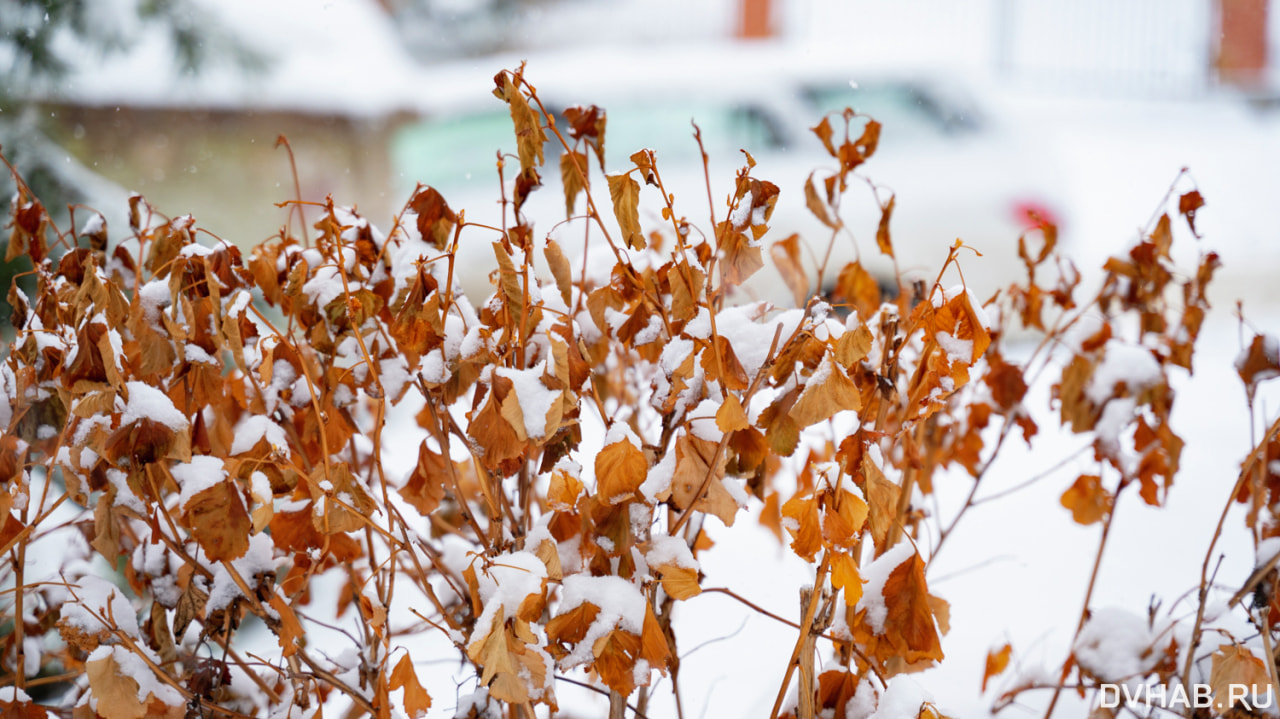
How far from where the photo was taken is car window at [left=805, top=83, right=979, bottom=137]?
7.91 feet

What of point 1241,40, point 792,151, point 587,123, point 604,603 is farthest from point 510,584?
point 1241,40

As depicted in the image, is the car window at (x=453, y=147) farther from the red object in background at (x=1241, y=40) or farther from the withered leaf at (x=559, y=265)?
the red object in background at (x=1241, y=40)

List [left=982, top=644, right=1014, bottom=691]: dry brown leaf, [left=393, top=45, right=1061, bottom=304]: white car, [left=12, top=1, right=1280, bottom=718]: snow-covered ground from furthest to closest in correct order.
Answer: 1. [left=393, top=45, right=1061, bottom=304]: white car
2. [left=12, top=1, right=1280, bottom=718]: snow-covered ground
3. [left=982, top=644, right=1014, bottom=691]: dry brown leaf

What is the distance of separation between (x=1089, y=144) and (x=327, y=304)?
728 cm

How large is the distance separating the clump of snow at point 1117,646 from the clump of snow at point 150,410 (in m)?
0.85

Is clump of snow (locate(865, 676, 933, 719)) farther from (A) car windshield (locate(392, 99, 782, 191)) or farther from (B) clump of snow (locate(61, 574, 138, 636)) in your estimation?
(A) car windshield (locate(392, 99, 782, 191))

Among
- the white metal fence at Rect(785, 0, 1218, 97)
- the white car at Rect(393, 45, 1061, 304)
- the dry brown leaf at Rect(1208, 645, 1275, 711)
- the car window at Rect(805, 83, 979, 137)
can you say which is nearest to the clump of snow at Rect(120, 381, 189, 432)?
the dry brown leaf at Rect(1208, 645, 1275, 711)

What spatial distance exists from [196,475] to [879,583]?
1.66ft

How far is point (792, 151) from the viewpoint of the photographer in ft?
7.64

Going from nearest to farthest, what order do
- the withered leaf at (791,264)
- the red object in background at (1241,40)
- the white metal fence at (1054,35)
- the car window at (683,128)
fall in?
the withered leaf at (791,264)
the car window at (683,128)
the red object in background at (1241,40)
the white metal fence at (1054,35)

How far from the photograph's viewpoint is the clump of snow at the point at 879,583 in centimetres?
62

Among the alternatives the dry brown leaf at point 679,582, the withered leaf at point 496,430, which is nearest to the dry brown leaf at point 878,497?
the dry brown leaf at point 679,582

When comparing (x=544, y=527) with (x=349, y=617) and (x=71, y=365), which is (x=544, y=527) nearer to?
(x=71, y=365)

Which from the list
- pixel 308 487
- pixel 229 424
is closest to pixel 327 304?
pixel 308 487
